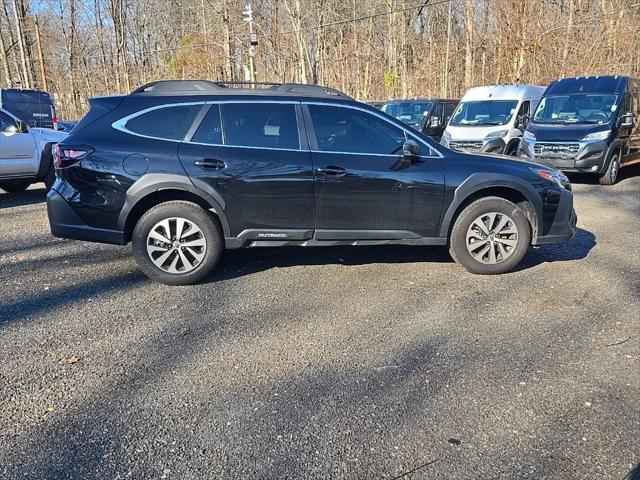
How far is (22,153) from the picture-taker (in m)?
8.89

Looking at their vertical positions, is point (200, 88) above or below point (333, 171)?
above

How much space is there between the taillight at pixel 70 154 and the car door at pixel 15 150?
5112 millimetres

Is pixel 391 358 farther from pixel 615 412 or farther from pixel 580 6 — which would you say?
pixel 580 6

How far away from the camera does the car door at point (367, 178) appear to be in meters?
4.78

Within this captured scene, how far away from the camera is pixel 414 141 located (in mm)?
4949

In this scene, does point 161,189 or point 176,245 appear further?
Answer: point 176,245

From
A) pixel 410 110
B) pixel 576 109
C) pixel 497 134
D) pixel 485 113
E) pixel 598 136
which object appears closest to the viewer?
pixel 598 136

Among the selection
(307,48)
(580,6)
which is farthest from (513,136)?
(307,48)

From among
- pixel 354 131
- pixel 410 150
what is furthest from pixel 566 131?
pixel 354 131

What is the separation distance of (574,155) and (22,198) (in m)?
10.9

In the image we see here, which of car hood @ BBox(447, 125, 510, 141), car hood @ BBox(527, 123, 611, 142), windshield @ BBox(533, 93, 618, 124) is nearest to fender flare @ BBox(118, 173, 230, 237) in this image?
car hood @ BBox(527, 123, 611, 142)

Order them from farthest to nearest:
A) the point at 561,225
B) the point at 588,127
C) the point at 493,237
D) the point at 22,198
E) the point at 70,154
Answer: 1. the point at 588,127
2. the point at 22,198
3. the point at 561,225
4. the point at 493,237
5. the point at 70,154

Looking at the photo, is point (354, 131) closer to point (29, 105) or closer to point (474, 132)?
point (474, 132)

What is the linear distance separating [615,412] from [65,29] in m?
47.0
